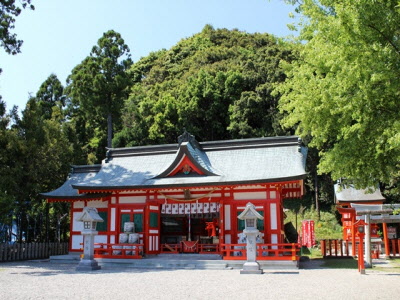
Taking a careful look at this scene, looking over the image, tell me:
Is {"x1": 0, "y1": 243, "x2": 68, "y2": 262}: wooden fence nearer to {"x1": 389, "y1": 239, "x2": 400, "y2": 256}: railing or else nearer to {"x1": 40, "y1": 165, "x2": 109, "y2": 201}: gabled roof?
{"x1": 40, "y1": 165, "x2": 109, "y2": 201}: gabled roof

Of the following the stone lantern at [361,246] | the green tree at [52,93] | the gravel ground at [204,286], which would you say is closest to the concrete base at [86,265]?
the gravel ground at [204,286]

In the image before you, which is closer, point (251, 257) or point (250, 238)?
point (251, 257)

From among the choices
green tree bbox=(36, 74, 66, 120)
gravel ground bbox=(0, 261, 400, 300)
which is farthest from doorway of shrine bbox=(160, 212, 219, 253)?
green tree bbox=(36, 74, 66, 120)

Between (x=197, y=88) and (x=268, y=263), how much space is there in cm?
3055

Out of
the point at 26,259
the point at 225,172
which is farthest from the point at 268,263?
the point at 26,259

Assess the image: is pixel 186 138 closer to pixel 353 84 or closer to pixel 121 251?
pixel 121 251

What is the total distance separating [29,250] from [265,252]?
1302cm

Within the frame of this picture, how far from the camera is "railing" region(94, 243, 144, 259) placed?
19.4 metres

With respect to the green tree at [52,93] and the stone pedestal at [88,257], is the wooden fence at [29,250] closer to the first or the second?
the stone pedestal at [88,257]

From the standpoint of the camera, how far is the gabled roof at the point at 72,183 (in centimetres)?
2136

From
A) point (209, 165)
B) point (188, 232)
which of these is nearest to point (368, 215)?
point (209, 165)

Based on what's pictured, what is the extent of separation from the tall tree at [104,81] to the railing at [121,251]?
16.6 m

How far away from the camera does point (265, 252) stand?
18.0m

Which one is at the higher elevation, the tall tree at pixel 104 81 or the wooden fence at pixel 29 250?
the tall tree at pixel 104 81
